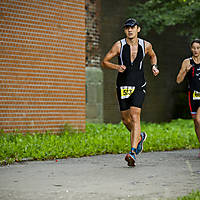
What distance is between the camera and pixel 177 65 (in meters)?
19.0

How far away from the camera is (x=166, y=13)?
15875mm

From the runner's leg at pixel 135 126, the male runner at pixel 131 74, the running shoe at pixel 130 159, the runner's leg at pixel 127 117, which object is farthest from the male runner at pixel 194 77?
the running shoe at pixel 130 159

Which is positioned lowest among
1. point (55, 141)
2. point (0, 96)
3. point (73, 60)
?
point (55, 141)

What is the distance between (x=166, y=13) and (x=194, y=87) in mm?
8335

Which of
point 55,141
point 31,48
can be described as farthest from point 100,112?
point 55,141

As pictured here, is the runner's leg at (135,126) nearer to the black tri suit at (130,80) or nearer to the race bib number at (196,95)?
the black tri suit at (130,80)

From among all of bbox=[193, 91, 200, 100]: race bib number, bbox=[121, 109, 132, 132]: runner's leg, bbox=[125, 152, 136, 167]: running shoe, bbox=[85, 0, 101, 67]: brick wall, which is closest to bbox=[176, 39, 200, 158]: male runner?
bbox=[193, 91, 200, 100]: race bib number

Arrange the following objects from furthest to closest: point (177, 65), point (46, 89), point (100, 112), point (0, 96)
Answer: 1. point (177, 65)
2. point (100, 112)
3. point (46, 89)
4. point (0, 96)

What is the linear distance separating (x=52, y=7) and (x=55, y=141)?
10.7 ft

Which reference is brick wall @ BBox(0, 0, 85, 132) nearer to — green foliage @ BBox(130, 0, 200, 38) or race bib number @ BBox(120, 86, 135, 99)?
race bib number @ BBox(120, 86, 135, 99)

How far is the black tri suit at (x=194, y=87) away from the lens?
7918 millimetres

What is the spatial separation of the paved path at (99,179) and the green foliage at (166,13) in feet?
28.2

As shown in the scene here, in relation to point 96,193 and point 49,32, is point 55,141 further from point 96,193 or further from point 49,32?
point 96,193

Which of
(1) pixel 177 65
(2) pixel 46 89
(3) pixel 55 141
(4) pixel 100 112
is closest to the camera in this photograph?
(3) pixel 55 141
